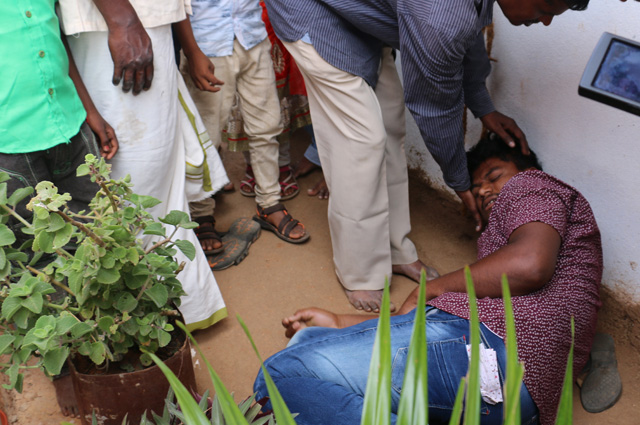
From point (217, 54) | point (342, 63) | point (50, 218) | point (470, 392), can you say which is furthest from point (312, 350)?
point (217, 54)

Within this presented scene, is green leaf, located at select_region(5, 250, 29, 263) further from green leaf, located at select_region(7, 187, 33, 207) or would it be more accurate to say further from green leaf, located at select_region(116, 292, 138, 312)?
green leaf, located at select_region(116, 292, 138, 312)

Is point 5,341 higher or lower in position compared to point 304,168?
higher

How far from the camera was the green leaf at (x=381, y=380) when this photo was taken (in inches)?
31.4

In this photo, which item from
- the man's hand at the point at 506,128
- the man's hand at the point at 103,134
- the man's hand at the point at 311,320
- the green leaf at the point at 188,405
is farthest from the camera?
the man's hand at the point at 506,128

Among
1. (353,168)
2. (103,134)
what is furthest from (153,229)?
(353,168)

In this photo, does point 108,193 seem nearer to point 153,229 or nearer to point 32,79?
point 153,229

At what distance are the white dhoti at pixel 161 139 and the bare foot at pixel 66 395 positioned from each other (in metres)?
0.47

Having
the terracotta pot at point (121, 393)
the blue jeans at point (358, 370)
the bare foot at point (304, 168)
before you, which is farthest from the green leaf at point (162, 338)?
the bare foot at point (304, 168)

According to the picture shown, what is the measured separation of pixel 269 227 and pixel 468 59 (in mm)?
1288

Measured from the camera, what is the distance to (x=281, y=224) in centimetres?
299

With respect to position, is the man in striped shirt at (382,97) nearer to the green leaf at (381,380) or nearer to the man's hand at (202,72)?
the man's hand at (202,72)

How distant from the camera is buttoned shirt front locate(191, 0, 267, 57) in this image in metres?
2.50

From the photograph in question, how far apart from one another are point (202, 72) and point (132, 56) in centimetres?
64

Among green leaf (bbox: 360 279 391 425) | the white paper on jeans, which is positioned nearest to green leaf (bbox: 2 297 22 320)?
green leaf (bbox: 360 279 391 425)
